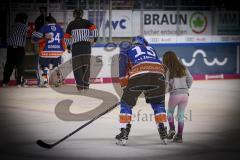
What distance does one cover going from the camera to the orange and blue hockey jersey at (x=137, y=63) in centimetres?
1018

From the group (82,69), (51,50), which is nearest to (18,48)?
(51,50)

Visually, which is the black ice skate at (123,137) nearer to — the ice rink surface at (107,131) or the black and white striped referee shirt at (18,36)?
the ice rink surface at (107,131)

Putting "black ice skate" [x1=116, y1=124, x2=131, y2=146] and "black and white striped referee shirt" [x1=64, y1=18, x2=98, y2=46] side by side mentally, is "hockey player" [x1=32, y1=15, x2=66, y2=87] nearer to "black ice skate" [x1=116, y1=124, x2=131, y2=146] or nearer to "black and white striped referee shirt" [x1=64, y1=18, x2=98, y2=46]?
"black and white striped referee shirt" [x1=64, y1=18, x2=98, y2=46]

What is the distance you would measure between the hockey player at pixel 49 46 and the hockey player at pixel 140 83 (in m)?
9.31

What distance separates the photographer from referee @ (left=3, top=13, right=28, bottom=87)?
64.0 feet

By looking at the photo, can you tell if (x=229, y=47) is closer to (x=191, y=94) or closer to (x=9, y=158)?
(x=191, y=94)

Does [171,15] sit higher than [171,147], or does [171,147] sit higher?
[171,15]

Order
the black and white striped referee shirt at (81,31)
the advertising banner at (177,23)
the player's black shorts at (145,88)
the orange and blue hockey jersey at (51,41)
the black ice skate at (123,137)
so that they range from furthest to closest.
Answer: the advertising banner at (177,23) → the orange and blue hockey jersey at (51,41) → the black and white striped referee shirt at (81,31) → the player's black shorts at (145,88) → the black ice skate at (123,137)

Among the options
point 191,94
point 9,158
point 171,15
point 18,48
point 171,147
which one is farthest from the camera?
point 171,15

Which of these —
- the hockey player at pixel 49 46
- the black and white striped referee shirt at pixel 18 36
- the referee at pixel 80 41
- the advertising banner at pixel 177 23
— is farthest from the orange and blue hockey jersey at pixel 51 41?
the advertising banner at pixel 177 23

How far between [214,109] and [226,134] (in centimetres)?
360

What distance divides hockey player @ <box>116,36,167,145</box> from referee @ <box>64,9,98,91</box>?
7.65 meters

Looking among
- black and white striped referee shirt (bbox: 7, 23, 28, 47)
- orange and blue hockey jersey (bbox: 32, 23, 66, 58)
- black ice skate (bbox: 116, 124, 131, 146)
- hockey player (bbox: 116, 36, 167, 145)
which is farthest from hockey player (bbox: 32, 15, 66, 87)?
black ice skate (bbox: 116, 124, 131, 146)

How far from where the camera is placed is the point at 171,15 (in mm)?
23656
